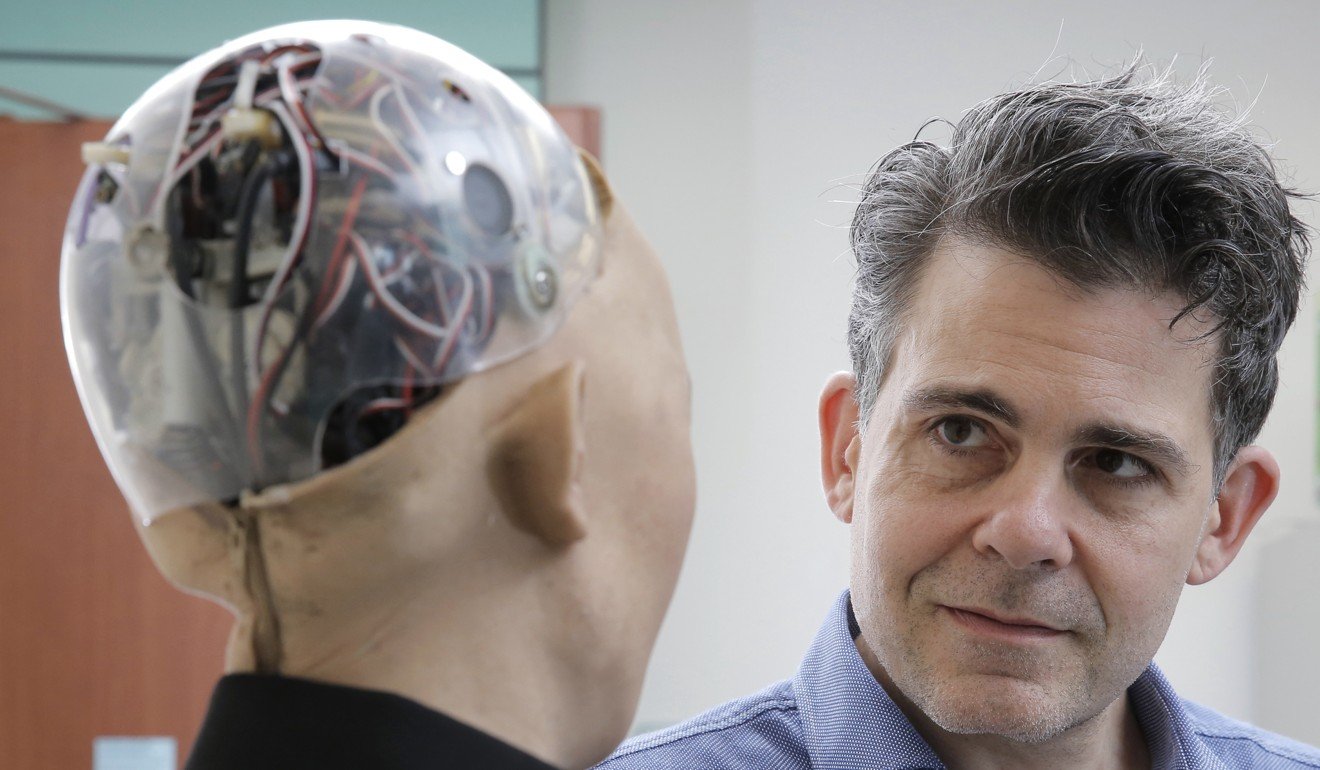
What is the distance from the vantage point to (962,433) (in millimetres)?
977

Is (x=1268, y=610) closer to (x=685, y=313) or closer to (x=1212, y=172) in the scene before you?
(x=685, y=313)

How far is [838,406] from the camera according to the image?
1.20 metres

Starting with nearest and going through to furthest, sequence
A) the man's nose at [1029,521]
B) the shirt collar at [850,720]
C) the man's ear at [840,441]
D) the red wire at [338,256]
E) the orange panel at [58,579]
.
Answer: the red wire at [338,256], the man's nose at [1029,521], the shirt collar at [850,720], the man's ear at [840,441], the orange panel at [58,579]

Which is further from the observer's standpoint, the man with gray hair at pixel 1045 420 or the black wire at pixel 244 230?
the man with gray hair at pixel 1045 420

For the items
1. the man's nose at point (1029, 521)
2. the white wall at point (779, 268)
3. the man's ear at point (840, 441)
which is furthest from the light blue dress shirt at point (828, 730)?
the white wall at point (779, 268)

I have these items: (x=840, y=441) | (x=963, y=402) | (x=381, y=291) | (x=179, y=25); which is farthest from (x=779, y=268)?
(x=381, y=291)

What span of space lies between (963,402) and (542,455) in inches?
20.4

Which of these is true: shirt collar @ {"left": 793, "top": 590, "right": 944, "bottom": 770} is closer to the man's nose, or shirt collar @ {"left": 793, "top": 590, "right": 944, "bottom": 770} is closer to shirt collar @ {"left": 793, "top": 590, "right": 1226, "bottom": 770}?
shirt collar @ {"left": 793, "top": 590, "right": 1226, "bottom": 770}

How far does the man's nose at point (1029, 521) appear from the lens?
2.93 feet

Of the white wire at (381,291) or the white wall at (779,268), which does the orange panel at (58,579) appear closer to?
the white wall at (779,268)

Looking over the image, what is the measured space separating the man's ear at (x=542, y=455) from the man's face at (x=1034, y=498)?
48 centimetres

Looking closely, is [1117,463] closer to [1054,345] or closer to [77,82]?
[1054,345]

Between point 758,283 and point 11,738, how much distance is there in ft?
5.72

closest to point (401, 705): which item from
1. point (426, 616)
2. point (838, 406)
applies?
point (426, 616)
